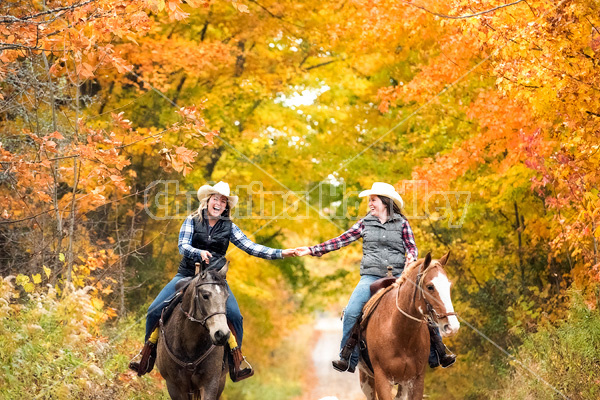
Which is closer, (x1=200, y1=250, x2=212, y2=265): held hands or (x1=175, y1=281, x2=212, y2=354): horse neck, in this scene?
(x1=175, y1=281, x2=212, y2=354): horse neck

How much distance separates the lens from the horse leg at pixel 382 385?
846cm

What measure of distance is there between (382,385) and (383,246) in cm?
179

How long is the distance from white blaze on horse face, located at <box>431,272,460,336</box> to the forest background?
9.70 feet

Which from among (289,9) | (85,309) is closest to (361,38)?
(289,9)

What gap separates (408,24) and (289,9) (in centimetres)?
589

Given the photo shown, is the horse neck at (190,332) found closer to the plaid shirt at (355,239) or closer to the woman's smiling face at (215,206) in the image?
the woman's smiling face at (215,206)

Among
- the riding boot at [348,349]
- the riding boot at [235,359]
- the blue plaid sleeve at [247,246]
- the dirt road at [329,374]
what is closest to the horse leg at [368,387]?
the riding boot at [348,349]

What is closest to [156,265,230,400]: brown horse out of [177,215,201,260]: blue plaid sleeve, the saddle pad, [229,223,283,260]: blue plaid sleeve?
[177,215,201,260]: blue plaid sleeve

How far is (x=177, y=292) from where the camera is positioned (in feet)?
28.7

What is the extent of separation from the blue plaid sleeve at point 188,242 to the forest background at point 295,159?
2.33ft

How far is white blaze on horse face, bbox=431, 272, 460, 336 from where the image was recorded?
745 centimetres

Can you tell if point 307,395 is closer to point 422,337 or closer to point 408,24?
point 408,24

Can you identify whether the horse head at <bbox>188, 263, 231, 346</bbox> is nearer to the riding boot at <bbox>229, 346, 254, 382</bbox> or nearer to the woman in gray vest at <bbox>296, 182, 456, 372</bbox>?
the riding boot at <bbox>229, 346, 254, 382</bbox>

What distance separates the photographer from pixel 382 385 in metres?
8.59
